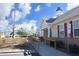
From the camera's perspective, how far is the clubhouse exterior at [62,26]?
1453 cm

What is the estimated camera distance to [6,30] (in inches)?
571

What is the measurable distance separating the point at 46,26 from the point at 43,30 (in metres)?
0.10

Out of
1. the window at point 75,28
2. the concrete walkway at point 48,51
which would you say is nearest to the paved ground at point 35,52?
the concrete walkway at point 48,51

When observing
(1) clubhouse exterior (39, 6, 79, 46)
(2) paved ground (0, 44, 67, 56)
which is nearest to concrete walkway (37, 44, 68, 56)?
(2) paved ground (0, 44, 67, 56)

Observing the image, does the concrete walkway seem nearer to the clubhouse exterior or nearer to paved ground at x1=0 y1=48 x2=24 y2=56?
the clubhouse exterior

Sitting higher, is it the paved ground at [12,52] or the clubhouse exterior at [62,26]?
the clubhouse exterior at [62,26]

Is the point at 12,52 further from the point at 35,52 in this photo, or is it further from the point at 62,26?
the point at 62,26

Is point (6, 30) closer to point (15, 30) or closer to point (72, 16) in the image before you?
point (15, 30)

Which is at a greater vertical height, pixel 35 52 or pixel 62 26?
pixel 62 26

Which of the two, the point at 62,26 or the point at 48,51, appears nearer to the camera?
the point at 48,51

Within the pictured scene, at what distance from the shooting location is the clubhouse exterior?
47.7ft

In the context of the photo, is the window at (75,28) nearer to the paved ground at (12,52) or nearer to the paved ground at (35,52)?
the paved ground at (35,52)

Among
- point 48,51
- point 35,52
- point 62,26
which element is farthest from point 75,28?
point 35,52

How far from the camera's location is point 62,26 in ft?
47.9
